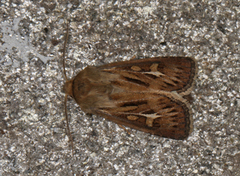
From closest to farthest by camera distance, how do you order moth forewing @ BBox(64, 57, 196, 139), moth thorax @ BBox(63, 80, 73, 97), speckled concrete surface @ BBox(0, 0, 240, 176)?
moth forewing @ BBox(64, 57, 196, 139), moth thorax @ BBox(63, 80, 73, 97), speckled concrete surface @ BBox(0, 0, 240, 176)

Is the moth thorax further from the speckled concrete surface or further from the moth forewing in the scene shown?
the speckled concrete surface

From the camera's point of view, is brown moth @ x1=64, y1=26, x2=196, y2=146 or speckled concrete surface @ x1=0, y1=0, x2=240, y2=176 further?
speckled concrete surface @ x1=0, y1=0, x2=240, y2=176

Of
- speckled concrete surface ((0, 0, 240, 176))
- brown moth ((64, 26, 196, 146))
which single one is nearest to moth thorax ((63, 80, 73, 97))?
brown moth ((64, 26, 196, 146))

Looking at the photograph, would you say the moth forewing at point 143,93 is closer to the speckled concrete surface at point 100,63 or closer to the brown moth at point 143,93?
the brown moth at point 143,93

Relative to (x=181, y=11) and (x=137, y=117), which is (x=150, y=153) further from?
(x=181, y=11)

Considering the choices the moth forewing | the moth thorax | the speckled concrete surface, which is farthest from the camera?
the speckled concrete surface

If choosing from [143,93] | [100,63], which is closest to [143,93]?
[143,93]

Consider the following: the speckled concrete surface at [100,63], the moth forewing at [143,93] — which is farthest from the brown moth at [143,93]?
the speckled concrete surface at [100,63]

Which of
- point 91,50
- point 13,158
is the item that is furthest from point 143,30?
point 13,158
